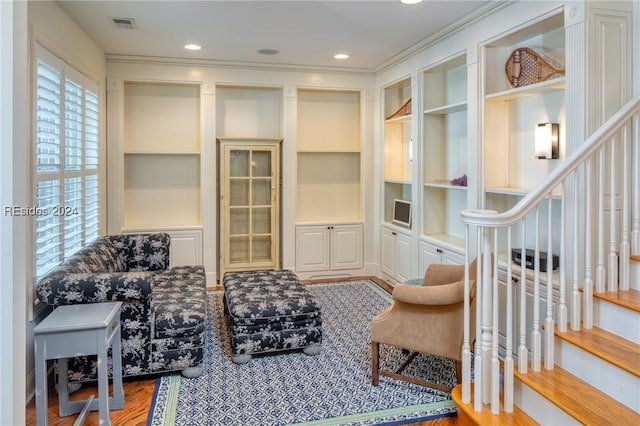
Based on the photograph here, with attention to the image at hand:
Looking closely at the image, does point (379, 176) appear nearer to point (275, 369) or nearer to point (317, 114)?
point (317, 114)

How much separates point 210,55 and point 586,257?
431cm

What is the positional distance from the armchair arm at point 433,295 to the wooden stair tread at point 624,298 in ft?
2.42

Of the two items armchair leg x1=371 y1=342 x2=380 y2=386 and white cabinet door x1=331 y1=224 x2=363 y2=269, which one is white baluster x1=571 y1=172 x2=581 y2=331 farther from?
white cabinet door x1=331 y1=224 x2=363 y2=269

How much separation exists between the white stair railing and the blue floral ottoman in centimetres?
131

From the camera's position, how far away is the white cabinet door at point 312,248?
231 inches

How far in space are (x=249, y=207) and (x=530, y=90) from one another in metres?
3.54

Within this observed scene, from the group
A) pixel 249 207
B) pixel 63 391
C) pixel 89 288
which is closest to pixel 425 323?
pixel 89 288

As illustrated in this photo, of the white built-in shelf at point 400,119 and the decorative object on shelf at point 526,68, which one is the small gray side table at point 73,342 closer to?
the decorative object on shelf at point 526,68

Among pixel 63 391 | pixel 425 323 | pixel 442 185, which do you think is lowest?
pixel 63 391

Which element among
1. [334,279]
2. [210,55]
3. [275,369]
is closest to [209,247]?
[334,279]

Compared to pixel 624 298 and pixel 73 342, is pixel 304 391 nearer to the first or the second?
pixel 73 342

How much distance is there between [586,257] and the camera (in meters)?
2.52

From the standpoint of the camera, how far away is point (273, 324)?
338 centimetres

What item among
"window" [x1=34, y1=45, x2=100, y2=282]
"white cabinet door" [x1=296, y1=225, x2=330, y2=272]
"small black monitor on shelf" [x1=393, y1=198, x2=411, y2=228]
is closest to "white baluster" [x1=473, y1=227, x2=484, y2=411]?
"window" [x1=34, y1=45, x2=100, y2=282]
